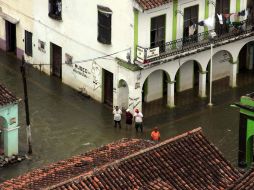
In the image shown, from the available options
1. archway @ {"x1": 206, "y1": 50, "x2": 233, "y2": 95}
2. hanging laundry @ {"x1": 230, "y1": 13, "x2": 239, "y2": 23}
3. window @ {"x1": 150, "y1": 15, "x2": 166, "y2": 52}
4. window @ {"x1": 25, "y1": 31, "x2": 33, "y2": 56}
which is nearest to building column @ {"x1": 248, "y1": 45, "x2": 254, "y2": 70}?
archway @ {"x1": 206, "y1": 50, "x2": 233, "y2": 95}

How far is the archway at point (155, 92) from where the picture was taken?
189 feet

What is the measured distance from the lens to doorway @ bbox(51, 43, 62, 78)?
205 feet

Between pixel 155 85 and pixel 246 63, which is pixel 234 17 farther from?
pixel 155 85

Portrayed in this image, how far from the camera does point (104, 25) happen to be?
56281 mm

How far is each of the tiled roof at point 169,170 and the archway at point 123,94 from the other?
1967 cm

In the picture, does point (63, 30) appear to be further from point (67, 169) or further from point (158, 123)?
point (67, 169)

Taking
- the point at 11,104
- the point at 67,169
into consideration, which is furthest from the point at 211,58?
the point at 67,169

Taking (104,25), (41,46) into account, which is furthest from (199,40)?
(41,46)

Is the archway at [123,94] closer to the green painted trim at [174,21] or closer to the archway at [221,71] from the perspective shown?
the green painted trim at [174,21]

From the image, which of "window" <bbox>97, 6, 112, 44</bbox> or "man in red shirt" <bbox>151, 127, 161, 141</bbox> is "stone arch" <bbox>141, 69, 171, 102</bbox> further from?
"man in red shirt" <bbox>151, 127, 161, 141</bbox>

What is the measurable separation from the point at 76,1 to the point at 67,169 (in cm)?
2422

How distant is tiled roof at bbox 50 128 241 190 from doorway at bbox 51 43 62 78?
87.4 ft

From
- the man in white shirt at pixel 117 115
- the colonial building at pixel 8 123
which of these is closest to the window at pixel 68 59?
the man in white shirt at pixel 117 115

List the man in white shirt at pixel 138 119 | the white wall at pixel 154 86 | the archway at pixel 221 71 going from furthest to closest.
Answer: the archway at pixel 221 71, the white wall at pixel 154 86, the man in white shirt at pixel 138 119
